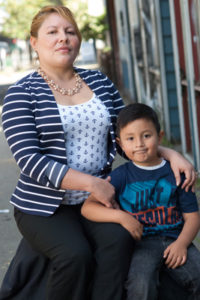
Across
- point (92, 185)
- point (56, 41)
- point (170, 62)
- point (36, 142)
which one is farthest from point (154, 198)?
point (170, 62)

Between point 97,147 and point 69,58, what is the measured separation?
1.61 feet

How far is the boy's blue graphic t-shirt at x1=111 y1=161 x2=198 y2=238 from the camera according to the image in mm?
2770

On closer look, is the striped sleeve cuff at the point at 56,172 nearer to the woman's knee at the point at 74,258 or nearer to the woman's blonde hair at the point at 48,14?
the woman's knee at the point at 74,258

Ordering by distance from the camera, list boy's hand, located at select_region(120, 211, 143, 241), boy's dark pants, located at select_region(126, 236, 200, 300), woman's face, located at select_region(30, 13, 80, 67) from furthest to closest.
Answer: woman's face, located at select_region(30, 13, 80, 67)
boy's hand, located at select_region(120, 211, 143, 241)
boy's dark pants, located at select_region(126, 236, 200, 300)

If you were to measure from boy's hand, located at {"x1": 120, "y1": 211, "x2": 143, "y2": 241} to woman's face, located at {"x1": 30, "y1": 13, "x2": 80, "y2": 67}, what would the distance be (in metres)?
0.90

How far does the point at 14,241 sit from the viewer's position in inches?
195

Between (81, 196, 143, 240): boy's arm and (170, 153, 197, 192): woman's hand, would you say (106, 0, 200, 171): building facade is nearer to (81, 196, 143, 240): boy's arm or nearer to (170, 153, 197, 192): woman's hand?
(170, 153, 197, 192): woman's hand

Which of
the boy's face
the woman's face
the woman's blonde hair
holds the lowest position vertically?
the boy's face

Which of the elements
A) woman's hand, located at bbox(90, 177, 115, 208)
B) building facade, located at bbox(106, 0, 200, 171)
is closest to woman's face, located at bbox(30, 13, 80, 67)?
woman's hand, located at bbox(90, 177, 115, 208)

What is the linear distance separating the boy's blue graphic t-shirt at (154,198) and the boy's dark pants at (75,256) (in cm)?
15

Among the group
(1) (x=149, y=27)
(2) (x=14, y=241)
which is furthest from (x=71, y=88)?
(1) (x=149, y=27)

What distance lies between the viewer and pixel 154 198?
2771mm

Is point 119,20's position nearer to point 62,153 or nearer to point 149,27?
point 149,27

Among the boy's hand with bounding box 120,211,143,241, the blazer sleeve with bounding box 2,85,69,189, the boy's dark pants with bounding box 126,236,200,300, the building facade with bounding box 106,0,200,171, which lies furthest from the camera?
the building facade with bounding box 106,0,200,171
